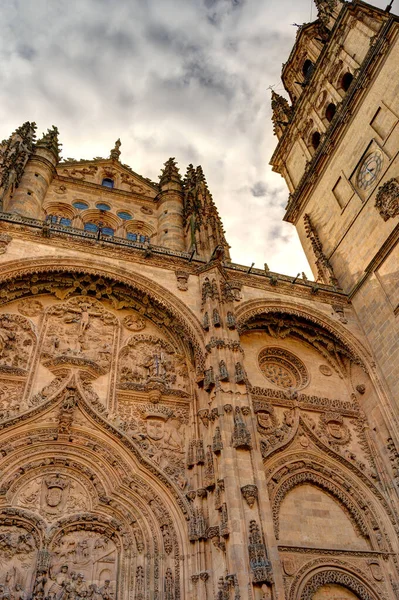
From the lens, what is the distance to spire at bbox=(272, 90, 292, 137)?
81.6ft

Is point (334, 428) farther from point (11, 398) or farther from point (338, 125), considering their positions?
point (338, 125)

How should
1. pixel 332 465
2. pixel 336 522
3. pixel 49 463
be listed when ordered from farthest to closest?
1. pixel 332 465
2. pixel 336 522
3. pixel 49 463

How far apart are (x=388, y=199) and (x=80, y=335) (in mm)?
9912

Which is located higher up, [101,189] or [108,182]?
[108,182]

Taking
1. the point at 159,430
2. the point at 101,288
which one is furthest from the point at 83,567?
the point at 101,288

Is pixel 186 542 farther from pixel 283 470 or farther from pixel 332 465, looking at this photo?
pixel 332 465

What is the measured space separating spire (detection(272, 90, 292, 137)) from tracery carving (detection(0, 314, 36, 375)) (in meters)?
17.8

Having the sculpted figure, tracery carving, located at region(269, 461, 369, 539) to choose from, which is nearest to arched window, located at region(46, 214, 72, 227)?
tracery carving, located at region(269, 461, 369, 539)

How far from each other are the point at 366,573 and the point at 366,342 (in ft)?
20.3

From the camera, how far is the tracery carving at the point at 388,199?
1442 cm

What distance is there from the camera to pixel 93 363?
11094mm

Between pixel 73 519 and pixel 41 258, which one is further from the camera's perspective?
pixel 41 258

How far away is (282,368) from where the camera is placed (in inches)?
545

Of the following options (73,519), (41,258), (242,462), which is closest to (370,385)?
(242,462)
